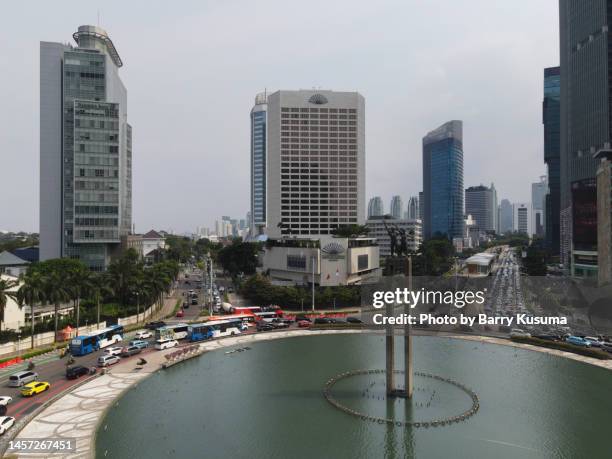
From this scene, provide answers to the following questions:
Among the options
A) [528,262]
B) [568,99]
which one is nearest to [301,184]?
[528,262]

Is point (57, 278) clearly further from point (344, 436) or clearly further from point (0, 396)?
point (344, 436)

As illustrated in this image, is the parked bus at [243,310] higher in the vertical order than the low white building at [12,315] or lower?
lower

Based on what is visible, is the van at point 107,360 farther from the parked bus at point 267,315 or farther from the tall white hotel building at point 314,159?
the tall white hotel building at point 314,159

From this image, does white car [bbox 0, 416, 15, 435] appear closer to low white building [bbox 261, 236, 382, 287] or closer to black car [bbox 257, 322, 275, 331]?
black car [bbox 257, 322, 275, 331]

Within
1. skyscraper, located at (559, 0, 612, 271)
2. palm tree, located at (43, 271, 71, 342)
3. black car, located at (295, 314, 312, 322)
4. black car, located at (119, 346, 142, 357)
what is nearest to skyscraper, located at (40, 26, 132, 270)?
palm tree, located at (43, 271, 71, 342)

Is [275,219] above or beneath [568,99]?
beneath

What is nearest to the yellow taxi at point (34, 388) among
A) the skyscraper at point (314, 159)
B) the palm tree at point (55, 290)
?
the palm tree at point (55, 290)
